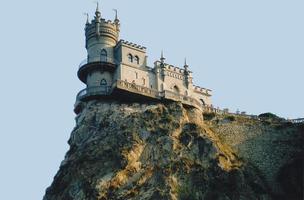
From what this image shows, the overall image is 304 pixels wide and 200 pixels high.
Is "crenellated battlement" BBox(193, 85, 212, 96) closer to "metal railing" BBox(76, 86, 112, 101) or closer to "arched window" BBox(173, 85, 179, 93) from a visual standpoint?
"arched window" BBox(173, 85, 179, 93)

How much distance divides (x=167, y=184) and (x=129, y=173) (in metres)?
4.53

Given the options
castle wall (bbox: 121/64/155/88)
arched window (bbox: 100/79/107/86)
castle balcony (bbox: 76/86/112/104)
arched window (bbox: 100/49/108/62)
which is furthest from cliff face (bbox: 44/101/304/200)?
arched window (bbox: 100/49/108/62)

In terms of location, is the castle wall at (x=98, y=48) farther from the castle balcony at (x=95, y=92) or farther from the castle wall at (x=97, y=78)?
the castle balcony at (x=95, y=92)

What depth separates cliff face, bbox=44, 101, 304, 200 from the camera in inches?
3049

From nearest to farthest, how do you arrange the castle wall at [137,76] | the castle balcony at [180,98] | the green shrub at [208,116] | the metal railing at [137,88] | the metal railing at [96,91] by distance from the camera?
the metal railing at [137,88], the metal railing at [96,91], the castle wall at [137,76], the castle balcony at [180,98], the green shrub at [208,116]

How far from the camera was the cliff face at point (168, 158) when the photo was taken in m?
77.4

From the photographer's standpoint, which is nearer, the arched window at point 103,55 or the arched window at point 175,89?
the arched window at point 103,55

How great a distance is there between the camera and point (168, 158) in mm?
80062

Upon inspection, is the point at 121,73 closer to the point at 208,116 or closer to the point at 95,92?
the point at 95,92

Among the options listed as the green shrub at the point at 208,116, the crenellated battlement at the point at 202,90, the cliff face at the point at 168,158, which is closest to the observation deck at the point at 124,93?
the cliff face at the point at 168,158

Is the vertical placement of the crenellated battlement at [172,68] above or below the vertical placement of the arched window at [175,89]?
above

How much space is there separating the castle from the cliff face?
1635 millimetres

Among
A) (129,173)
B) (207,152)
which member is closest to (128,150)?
(129,173)

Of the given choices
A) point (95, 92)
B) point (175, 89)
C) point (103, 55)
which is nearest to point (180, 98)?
point (175, 89)
